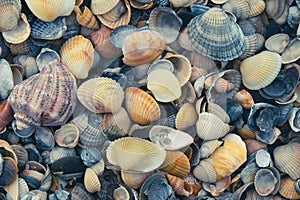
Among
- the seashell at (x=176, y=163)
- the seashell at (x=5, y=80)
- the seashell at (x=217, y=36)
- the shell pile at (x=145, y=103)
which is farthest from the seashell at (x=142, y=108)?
the seashell at (x=5, y=80)

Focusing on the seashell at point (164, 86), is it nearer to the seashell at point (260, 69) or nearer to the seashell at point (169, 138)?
the seashell at point (169, 138)

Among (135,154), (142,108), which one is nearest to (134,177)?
(135,154)

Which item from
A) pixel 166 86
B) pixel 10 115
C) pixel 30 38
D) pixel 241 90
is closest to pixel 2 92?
pixel 10 115

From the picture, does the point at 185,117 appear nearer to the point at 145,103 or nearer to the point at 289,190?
the point at 145,103

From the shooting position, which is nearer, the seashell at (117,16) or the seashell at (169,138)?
the seashell at (169,138)

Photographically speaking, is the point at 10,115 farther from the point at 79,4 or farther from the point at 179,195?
the point at 179,195

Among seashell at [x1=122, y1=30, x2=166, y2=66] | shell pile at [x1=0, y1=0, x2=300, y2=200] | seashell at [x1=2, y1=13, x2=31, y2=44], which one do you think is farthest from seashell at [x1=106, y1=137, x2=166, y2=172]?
seashell at [x1=2, y1=13, x2=31, y2=44]
